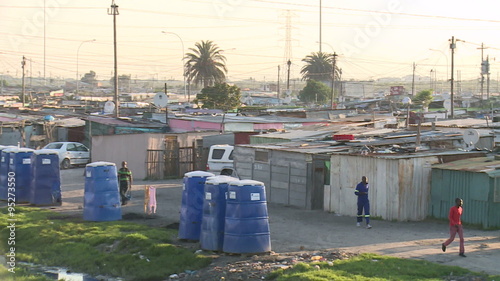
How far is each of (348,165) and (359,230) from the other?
134 inches

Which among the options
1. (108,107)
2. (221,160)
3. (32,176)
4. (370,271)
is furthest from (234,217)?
(108,107)

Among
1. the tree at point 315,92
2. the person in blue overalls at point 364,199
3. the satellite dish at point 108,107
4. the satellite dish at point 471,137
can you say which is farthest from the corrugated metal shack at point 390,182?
the tree at point 315,92

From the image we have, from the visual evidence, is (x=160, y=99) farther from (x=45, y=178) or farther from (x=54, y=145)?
(x=45, y=178)

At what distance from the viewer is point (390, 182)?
67.7ft

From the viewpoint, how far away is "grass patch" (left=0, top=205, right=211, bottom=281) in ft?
50.3

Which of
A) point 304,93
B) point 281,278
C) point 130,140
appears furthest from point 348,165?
point 304,93

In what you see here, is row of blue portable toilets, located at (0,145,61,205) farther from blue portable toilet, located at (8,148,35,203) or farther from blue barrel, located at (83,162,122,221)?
blue barrel, located at (83,162,122,221)

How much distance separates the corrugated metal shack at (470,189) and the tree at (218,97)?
50.5 meters

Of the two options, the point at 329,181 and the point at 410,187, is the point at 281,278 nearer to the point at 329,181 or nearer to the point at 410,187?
the point at 410,187

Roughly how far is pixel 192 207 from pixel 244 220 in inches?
91.8

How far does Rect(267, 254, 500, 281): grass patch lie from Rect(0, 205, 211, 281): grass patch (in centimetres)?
252

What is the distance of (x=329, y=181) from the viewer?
2300cm

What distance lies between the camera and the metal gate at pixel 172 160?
33.2 meters

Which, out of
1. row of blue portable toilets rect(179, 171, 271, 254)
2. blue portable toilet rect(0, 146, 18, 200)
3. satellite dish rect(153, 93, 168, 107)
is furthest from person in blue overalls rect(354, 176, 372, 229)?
satellite dish rect(153, 93, 168, 107)
